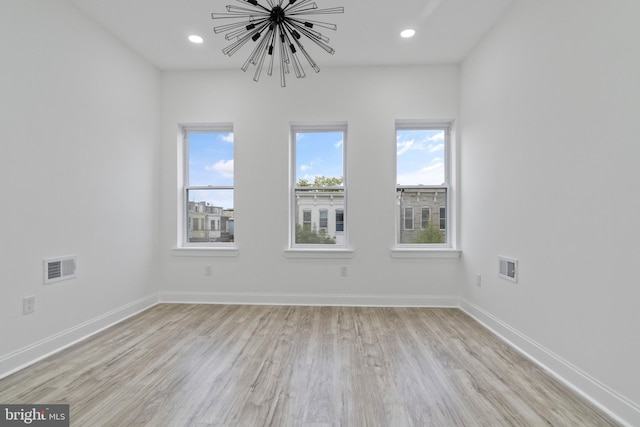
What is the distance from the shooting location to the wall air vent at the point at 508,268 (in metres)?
2.60

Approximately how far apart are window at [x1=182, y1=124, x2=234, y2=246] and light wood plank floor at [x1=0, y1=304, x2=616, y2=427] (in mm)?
1262

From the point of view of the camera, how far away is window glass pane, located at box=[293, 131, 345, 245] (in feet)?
12.8

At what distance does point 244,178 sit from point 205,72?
4.73ft

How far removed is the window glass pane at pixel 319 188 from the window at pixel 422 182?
75 cm

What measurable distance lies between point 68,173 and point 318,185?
251 cm

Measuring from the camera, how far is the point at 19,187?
2193 millimetres

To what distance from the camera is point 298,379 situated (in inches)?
80.0

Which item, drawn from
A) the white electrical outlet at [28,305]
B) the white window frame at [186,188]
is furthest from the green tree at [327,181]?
the white electrical outlet at [28,305]

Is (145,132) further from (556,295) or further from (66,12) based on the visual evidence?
(556,295)

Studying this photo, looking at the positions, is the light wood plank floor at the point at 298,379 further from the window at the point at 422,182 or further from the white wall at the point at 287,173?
the window at the point at 422,182

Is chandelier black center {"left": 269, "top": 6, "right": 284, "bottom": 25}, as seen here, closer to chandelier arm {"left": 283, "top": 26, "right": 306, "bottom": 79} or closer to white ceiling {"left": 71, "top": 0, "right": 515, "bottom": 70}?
chandelier arm {"left": 283, "top": 26, "right": 306, "bottom": 79}

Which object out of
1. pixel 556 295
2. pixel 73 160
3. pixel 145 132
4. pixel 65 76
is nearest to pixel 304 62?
pixel 145 132

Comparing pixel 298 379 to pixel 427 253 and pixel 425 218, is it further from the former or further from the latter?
pixel 425 218

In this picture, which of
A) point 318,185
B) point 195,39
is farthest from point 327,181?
point 195,39
